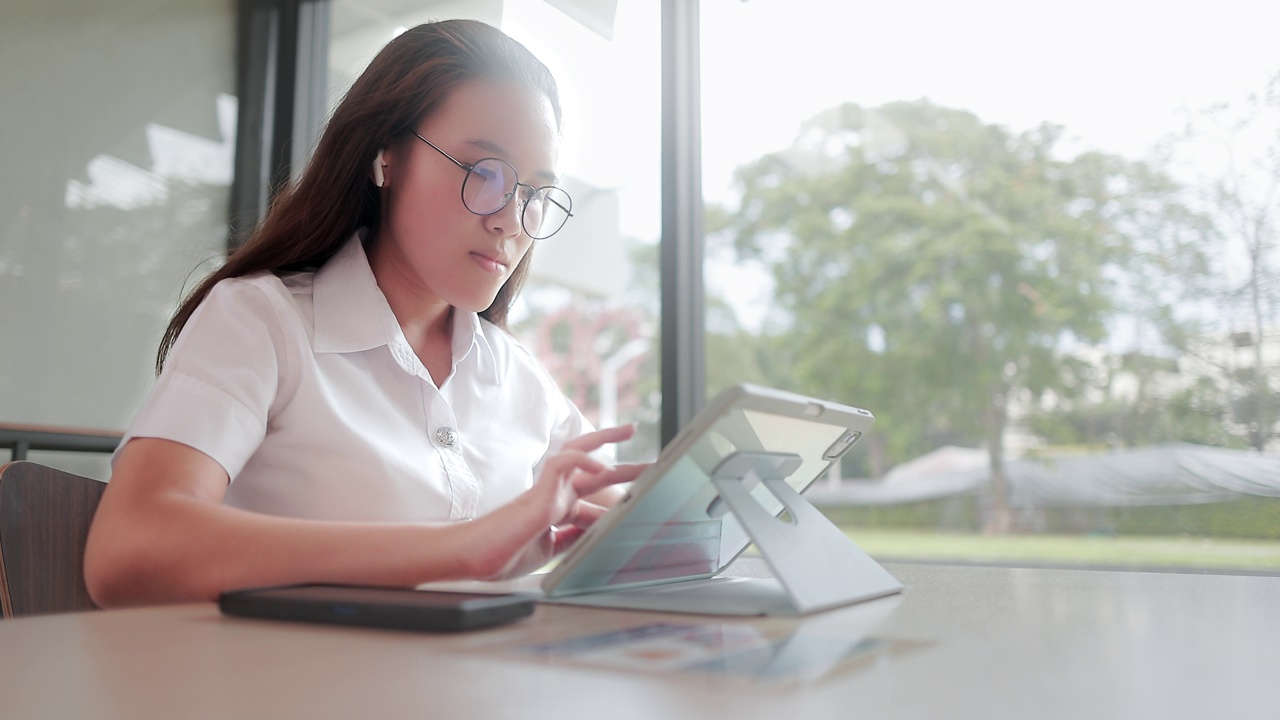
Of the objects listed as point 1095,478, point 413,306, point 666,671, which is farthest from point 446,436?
point 1095,478

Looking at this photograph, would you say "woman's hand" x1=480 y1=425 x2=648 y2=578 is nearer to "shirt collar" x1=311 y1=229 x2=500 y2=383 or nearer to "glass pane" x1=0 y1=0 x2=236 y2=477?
"shirt collar" x1=311 y1=229 x2=500 y2=383

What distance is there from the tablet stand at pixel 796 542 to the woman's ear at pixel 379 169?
77cm

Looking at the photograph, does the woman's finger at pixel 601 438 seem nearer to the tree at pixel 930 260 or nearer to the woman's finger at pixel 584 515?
the woman's finger at pixel 584 515

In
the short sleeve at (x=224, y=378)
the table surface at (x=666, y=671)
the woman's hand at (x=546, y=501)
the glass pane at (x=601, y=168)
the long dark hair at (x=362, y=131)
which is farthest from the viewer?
the glass pane at (x=601, y=168)

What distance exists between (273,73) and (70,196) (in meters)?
0.86

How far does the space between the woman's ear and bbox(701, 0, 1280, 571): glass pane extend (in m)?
1.44

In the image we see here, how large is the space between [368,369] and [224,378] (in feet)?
0.73

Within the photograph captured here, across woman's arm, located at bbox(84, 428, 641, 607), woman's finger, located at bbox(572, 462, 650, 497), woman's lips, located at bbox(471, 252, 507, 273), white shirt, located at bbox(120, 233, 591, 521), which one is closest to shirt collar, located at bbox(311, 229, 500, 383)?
white shirt, located at bbox(120, 233, 591, 521)

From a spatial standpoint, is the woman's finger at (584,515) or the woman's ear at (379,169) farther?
the woman's ear at (379,169)

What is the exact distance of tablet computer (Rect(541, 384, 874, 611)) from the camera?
57 cm

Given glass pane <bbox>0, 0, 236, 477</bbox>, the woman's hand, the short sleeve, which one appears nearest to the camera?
the woman's hand

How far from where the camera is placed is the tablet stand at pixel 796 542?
602mm

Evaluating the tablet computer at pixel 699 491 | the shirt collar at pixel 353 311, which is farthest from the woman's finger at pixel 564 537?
the shirt collar at pixel 353 311

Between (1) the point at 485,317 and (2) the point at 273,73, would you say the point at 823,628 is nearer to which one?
(1) the point at 485,317
